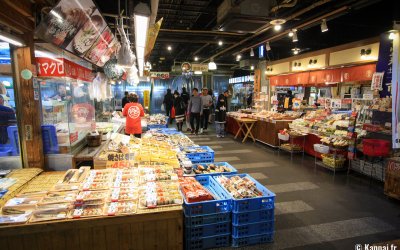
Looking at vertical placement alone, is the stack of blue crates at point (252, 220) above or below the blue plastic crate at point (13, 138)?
below

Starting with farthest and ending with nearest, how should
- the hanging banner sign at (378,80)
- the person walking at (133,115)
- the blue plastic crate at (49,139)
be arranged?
1. the person walking at (133,115)
2. the hanging banner sign at (378,80)
3. the blue plastic crate at (49,139)

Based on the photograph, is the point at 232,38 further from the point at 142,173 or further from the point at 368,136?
the point at 142,173

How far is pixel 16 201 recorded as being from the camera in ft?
8.86

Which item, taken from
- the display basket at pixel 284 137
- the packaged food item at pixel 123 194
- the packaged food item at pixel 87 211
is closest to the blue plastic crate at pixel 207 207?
the packaged food item at pixel 123 194

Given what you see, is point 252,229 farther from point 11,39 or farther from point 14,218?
point 11,39

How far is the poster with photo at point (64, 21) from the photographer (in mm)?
2896

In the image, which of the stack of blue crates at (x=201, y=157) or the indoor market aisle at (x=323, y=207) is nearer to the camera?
the indoor market aisle at (x=323, y=207)

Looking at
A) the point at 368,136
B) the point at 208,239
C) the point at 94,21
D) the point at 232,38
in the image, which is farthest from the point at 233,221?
the point at 232,38

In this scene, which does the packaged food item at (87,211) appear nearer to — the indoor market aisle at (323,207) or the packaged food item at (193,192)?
the packaged food item at (193,192)

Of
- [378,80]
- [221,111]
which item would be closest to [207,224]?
[378,80]

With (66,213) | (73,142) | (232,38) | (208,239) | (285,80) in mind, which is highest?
(232,38)

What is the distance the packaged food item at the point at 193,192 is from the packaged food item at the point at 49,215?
140 cm

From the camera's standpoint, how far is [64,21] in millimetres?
3154

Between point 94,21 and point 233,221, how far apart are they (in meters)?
3.86
